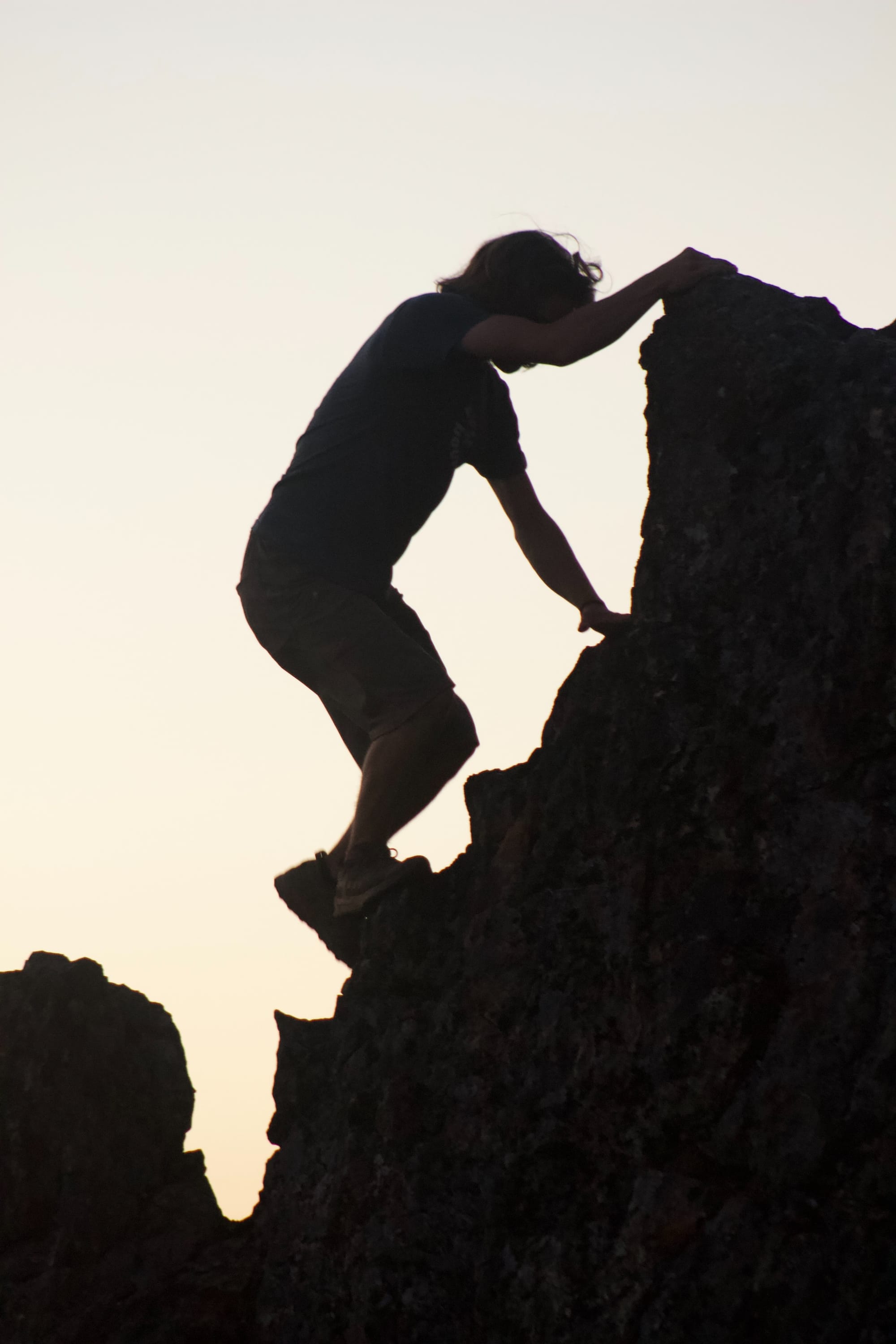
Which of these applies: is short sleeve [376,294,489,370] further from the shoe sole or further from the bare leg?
the shoe sole

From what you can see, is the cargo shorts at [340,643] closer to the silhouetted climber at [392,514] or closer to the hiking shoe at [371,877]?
the silhouetted climber at [392,514]

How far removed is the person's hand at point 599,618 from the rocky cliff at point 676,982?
44 centimetres

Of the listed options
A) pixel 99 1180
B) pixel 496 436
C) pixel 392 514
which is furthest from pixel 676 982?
pixel 99 1180

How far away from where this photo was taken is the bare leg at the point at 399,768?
5.91m

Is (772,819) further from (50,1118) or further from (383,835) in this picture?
(50,1118)

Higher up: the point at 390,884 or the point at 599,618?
the point at 599,618

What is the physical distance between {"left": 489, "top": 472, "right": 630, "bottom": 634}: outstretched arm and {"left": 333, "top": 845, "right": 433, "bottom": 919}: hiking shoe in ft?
4.89

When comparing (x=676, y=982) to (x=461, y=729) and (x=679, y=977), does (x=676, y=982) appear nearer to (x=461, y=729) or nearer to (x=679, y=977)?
(x=679, y=977)

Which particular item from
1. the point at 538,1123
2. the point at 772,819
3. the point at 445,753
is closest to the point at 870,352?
the point at 772,819

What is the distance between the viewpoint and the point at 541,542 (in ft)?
22.0

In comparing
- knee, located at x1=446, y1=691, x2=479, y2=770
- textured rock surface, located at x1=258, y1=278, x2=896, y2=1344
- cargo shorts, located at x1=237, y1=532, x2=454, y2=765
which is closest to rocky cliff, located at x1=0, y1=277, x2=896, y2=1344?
textured rock surface, located at x1=258, y1=278, x2=896, y2=1344

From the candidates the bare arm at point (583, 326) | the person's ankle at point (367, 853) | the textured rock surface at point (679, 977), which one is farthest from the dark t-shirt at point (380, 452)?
the person's ankle at point (367, 853)

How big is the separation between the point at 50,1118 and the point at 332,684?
9.01ft

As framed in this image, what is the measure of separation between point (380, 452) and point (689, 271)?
1.58m
